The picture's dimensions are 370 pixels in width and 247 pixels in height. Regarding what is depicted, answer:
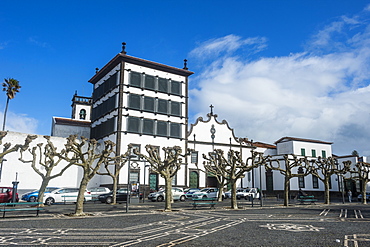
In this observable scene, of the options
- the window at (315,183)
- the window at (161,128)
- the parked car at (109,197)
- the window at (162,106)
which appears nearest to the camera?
the parked car at (109,197)

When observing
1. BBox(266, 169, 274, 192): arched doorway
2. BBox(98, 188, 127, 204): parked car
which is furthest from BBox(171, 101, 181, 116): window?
BBox(266, 169, 274, 192): arched doorway

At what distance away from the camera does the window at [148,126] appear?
4316 cm

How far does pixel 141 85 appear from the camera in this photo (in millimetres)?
43719

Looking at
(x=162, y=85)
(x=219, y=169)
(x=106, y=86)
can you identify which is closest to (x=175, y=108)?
(x=162, y=85)

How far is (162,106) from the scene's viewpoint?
4506 cm

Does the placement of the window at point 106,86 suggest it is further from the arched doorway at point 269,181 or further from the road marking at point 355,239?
the road marking at point 355,239

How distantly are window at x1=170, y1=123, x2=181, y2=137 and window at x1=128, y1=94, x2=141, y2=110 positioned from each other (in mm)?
5328

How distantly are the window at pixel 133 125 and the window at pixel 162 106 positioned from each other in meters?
3.55

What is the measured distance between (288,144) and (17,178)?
3995 cm

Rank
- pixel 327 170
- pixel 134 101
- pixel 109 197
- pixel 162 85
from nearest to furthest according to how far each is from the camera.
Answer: pixel 109 197 < pixel 327 170 < pixel 134 101 < pixel 162 85

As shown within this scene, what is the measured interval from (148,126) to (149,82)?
5.87 m

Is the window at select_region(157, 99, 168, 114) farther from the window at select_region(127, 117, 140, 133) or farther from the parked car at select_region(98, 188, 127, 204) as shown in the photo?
the parked car at select_region(98, 188, 127, 204)

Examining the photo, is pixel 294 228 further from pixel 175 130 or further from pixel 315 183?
pixel 315 183

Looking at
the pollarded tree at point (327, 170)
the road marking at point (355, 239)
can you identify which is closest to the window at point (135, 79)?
the pollarded tree at point (327, 170)
